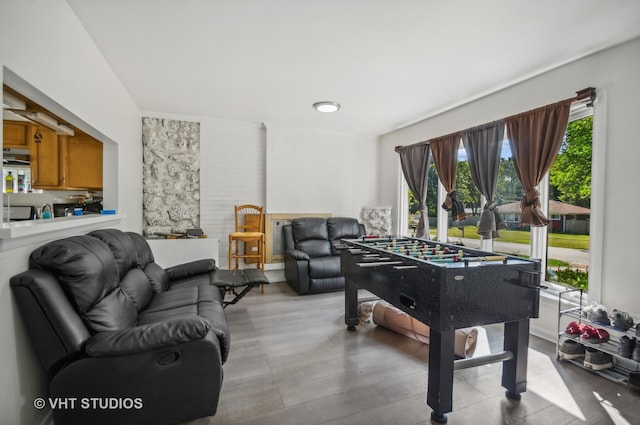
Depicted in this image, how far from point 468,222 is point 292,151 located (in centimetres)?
296

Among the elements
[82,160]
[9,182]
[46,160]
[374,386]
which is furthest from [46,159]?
[374,386]

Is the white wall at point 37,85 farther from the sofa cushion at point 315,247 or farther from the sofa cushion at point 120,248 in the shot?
the sofa cushion at point 315,247

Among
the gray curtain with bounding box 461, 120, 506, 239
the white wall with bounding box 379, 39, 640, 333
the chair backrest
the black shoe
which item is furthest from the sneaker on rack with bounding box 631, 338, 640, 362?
the chair backrest

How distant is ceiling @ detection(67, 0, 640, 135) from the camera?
2020 mm

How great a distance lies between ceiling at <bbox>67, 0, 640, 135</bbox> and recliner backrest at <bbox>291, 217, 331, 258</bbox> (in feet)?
6.31

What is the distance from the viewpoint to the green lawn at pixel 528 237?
282 centimetres

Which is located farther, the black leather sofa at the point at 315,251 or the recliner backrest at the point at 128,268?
the black leather sofa at the point at 315,251

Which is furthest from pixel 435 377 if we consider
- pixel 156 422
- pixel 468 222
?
pixel 468 222

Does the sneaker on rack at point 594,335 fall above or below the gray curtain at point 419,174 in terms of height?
below

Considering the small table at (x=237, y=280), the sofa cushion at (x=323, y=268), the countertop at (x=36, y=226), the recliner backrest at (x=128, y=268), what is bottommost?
the sofa cushion at (x=323, y=268)

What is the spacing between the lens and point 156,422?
5.18 feet

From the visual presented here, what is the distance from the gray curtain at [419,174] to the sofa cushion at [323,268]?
1.38m

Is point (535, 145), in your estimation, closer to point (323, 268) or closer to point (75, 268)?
point (323, 268)

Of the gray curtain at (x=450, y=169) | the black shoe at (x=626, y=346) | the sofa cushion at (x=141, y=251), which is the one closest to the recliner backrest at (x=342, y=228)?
the gray curtain at (x=450, y=169)
